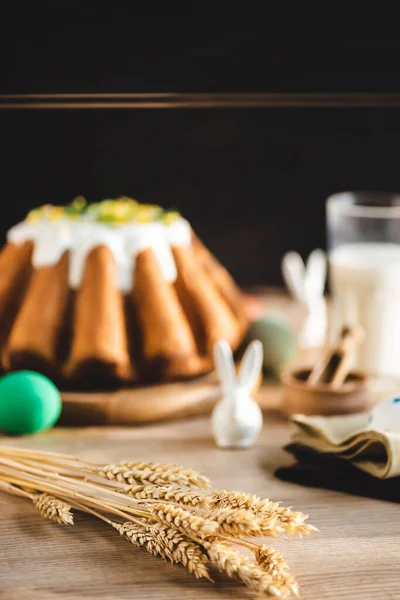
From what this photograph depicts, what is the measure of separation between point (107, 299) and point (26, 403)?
227 millimetres

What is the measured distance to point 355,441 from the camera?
101 cm

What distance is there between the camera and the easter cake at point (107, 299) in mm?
1280

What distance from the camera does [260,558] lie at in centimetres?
71

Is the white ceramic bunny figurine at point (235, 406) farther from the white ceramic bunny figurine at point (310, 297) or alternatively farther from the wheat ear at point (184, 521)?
the white ceramic bunny figurine at point (310, 297)

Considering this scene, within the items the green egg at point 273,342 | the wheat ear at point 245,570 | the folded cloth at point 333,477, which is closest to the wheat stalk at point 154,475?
the wheat ear at point 245,570

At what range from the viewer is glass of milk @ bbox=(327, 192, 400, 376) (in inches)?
60.0

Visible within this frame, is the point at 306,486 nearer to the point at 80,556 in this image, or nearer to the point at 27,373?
the point at 80,556

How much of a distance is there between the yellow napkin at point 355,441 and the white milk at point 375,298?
396 mm

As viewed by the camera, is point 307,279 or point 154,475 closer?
point 154,475

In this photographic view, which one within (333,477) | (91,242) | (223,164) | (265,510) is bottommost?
(333,477)

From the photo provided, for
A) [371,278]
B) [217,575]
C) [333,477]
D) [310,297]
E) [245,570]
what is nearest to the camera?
[245,570]

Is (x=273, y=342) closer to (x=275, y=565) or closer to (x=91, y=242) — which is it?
(x=91, y=242)

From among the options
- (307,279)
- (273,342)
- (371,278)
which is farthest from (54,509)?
(307,279)

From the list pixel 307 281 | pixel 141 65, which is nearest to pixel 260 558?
pixel 141 65
